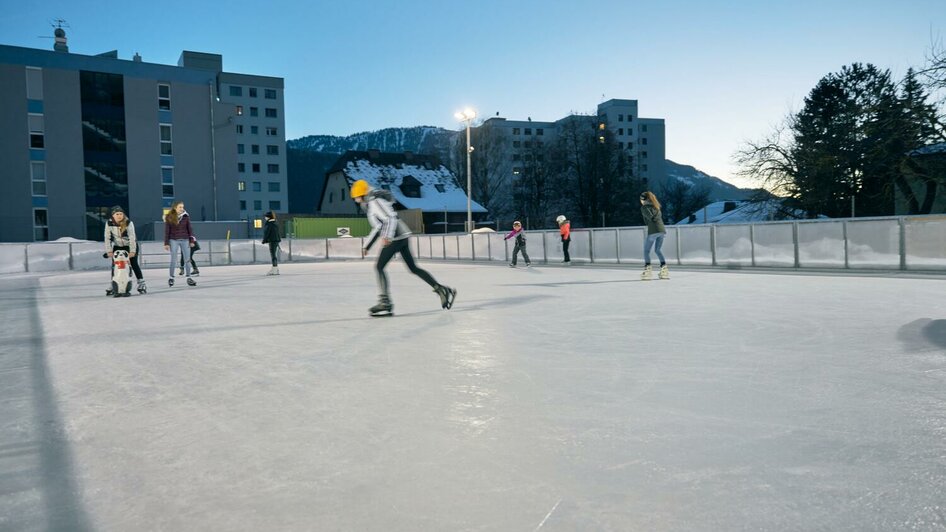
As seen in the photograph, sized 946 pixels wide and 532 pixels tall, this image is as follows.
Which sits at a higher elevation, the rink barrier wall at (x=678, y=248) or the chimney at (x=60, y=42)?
the chimney at (x=60, y=42)

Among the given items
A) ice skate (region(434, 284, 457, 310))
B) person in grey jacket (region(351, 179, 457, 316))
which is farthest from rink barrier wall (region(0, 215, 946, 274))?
person in grey jacket (region(351, 179, 457, 316))

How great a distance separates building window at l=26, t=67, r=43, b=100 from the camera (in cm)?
3647

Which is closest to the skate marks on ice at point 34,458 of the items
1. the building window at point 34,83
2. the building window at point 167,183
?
the building window at point 167,183

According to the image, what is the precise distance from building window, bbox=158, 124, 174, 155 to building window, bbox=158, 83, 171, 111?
3.83ft

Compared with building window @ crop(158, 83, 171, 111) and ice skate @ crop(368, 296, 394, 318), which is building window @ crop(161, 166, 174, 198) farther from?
ice skate @ crop(368, 296, 394, 318)

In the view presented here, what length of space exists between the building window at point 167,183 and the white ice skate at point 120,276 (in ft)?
109

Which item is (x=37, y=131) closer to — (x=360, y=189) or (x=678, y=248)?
(x=678, y=248)

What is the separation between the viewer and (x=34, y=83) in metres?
36.7

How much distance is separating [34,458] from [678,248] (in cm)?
1791

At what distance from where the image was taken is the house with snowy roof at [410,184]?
57.0 metres

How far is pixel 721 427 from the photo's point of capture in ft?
9.55

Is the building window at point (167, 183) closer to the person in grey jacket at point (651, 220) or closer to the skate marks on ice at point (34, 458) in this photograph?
the person in grey jacket at point (651, 220)

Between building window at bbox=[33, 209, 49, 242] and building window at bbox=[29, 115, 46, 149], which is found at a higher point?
building window at bbox=[29, 115, 46, 149]

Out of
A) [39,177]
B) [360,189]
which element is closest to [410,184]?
[39,177]
